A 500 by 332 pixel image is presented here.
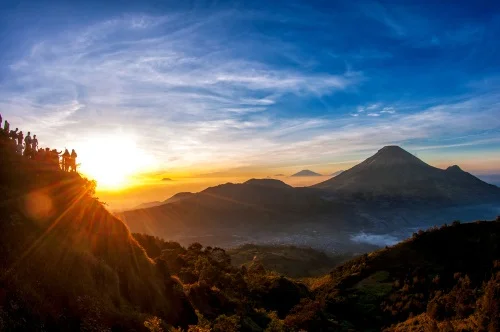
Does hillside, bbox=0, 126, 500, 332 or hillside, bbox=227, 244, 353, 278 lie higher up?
hillside, bbox=0, 126, 500, 332

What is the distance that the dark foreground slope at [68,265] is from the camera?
553 inches

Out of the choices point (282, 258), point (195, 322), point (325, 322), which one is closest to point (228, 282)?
point (325, 322)

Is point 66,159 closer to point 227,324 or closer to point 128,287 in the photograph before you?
point 128,287

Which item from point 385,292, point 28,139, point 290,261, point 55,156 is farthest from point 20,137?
point 290,261

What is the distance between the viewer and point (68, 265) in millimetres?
17766

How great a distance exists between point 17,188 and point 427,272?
54.6 meters

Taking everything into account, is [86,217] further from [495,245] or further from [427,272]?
[495,245]

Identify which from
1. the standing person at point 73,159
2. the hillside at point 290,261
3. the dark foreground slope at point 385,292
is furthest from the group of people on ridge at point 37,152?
the hillside at point 290,261

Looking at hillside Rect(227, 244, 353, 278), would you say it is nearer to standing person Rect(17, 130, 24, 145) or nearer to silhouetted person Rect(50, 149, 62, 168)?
silhouetted person Rect(50, 149, 62, 168)

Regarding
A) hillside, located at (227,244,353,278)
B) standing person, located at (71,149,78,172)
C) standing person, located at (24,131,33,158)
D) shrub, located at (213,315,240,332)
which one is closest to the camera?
shrub, located at (213,315,240,332)

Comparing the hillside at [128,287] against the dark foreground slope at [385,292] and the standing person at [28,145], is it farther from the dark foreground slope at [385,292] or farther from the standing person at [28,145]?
the standing person at [28,145]

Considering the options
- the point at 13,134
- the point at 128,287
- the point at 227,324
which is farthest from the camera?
the point at 13,134

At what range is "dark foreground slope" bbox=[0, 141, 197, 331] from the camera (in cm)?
1405

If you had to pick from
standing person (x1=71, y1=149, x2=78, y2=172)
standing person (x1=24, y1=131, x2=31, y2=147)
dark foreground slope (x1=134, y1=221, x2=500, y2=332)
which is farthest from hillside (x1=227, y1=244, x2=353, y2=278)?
standing person (x1=24, y1=131, x2=31, y2=147)
